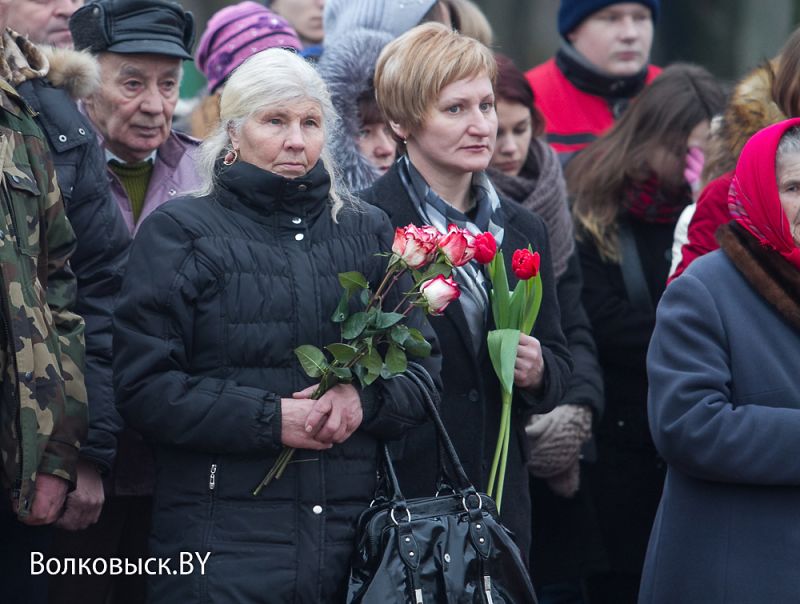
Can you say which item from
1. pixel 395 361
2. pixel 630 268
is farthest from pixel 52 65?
pixel 630 268

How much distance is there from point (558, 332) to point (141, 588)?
154 centimetres

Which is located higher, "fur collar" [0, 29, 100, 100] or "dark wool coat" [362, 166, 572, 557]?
"fur collar" [0, 29, 100, 100]

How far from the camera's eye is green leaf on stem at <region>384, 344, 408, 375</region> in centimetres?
357

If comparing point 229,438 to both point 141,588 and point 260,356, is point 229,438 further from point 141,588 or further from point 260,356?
point 141,588

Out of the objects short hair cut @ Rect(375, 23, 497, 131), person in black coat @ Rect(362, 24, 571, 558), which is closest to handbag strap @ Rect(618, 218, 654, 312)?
person in black coat @ Rect(362, 24, 571, 558)

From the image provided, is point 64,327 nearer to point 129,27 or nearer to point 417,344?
point 417,344

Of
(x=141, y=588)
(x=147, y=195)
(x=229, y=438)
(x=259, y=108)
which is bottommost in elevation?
(x=141, y=588)

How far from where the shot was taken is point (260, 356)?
11.9 feet

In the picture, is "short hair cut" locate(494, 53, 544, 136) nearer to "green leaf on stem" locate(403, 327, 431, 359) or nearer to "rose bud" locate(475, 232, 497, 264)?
"rose bud" locate(475, 232, 497, 264)

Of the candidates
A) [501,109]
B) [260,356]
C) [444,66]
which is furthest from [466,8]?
[260,356]

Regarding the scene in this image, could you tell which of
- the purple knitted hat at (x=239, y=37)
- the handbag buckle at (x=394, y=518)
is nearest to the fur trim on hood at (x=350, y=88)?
the purple knitted hat at (x=239, y=37)

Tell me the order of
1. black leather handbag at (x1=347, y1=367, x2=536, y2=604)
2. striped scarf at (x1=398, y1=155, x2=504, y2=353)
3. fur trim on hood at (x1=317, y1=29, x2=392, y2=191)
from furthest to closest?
fur trim on hood at (x1=317, y1=29, x2=392, y2=191)
striped scarf at (x1=398, y1=155, x2=504, y2=353)
black leather handbag at (x1=347, y1=367, x2=536, y2=604)

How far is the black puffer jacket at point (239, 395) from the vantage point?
3533mm

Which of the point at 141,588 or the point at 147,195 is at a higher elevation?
the point at 147,195
